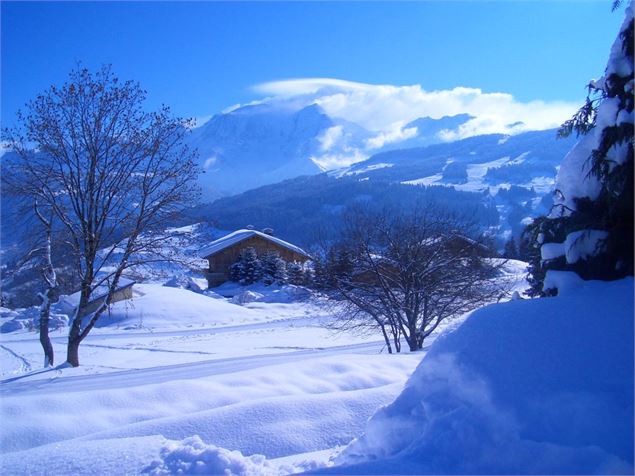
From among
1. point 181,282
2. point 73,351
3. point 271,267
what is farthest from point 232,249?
point 73,351

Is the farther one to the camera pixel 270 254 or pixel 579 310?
pixel 270 254

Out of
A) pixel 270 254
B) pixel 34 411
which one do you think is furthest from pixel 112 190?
pixel 270 254

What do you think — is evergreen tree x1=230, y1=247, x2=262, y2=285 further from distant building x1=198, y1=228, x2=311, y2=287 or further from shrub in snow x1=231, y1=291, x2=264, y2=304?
shrub in snow x1=231, y1=291, x2=264, y2=304

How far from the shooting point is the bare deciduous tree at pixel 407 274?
15.8 meters

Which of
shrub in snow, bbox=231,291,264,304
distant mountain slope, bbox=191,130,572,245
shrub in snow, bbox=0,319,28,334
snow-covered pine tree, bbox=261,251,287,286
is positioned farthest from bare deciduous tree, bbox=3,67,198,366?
distant mountain slope, bbox=191,130,572,245

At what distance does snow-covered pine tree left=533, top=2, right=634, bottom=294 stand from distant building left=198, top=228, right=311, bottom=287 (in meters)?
45.3

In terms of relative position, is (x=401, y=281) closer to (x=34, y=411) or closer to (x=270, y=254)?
(x=34, y=411)

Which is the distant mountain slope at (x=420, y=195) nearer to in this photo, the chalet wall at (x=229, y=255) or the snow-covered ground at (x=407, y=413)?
the chalet wall at (x=229, y=255)

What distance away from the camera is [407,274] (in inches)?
623

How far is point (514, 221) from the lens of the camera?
117 meters

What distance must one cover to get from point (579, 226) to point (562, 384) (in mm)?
1873

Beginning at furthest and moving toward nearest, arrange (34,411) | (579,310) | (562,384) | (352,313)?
(352,313)
(34,411)
(579,310)
(562,384)

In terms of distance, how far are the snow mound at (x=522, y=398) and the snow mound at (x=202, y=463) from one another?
2.67 ft

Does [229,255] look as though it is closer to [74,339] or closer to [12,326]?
[12,326]
